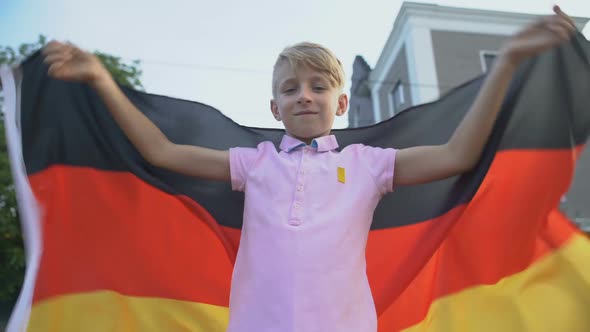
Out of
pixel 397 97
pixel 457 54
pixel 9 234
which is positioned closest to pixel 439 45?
pixel 457 54

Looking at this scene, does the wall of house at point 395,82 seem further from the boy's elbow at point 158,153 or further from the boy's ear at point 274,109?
the boy's elbow at point 158,153

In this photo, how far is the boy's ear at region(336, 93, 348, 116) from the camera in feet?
6.53

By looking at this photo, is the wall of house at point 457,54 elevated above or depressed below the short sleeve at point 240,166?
above

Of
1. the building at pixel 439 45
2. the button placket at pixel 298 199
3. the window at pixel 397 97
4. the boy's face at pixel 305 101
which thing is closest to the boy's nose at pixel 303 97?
the boy's face at pixel 305 101

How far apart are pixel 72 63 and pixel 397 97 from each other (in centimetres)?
1329

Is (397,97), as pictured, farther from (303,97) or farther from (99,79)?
(99,79)

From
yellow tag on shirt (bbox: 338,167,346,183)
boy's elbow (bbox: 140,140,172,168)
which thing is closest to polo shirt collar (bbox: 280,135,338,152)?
yellow tag on shirt (bbox: 338,167,346,183)

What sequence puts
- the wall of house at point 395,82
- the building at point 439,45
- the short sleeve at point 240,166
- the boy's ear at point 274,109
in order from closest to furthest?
the short sleeve at point 240,166 < the boy's ear at point 274,109 < the building at point 439,45 < the wall of house at point 395,82

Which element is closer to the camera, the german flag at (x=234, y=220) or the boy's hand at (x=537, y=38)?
the boy's hand at (x=537, y=38)

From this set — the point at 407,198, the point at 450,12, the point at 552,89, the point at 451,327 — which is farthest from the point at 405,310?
the point at 450,12

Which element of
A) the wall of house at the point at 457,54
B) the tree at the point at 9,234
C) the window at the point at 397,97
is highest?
the wall of house at the point at 457,54

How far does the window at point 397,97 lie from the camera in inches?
540

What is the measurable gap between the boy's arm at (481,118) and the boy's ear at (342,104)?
0.34 metres

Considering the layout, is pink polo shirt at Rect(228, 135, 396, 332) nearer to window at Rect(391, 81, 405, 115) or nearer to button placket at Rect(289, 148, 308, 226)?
button placket at Rect(289, 148, 308, 226)
